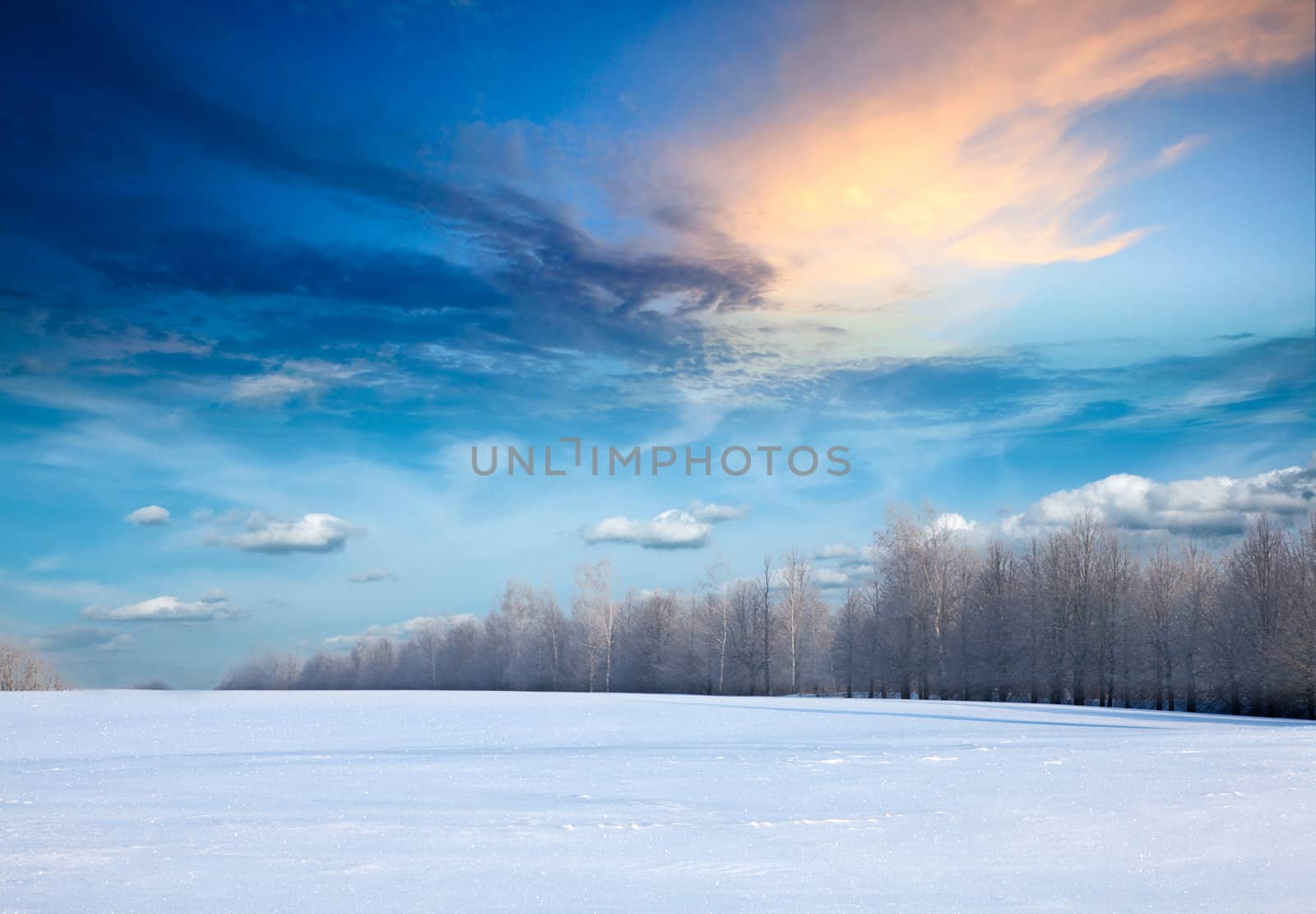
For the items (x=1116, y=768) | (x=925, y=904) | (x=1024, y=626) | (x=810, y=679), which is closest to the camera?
(x=925, y=904)

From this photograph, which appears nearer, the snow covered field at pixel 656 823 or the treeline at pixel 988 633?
the snow covered field at pixel 656 823

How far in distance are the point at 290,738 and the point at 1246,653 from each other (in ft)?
126

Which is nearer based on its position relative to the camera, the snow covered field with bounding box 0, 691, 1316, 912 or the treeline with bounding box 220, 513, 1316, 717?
the snow covered field with bounding box 0, 691, 1316, 912

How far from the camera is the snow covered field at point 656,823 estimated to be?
670cm

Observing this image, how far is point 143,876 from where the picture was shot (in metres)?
7.10

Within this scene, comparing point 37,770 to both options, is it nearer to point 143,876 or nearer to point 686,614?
point 143,876

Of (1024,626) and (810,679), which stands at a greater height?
(1024,626)

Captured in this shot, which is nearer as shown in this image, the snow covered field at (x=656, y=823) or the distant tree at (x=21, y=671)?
the snow covered field at (x=656, y=823)

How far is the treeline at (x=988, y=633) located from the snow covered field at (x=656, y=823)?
26.2 meters

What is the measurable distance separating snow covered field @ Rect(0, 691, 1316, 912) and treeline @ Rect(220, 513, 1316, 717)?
→ 1030 inches

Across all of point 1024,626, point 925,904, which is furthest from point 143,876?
point 1024,626

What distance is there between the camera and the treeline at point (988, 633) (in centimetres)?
4122

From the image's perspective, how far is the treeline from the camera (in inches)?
1623

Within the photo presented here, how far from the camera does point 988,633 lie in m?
50.5
